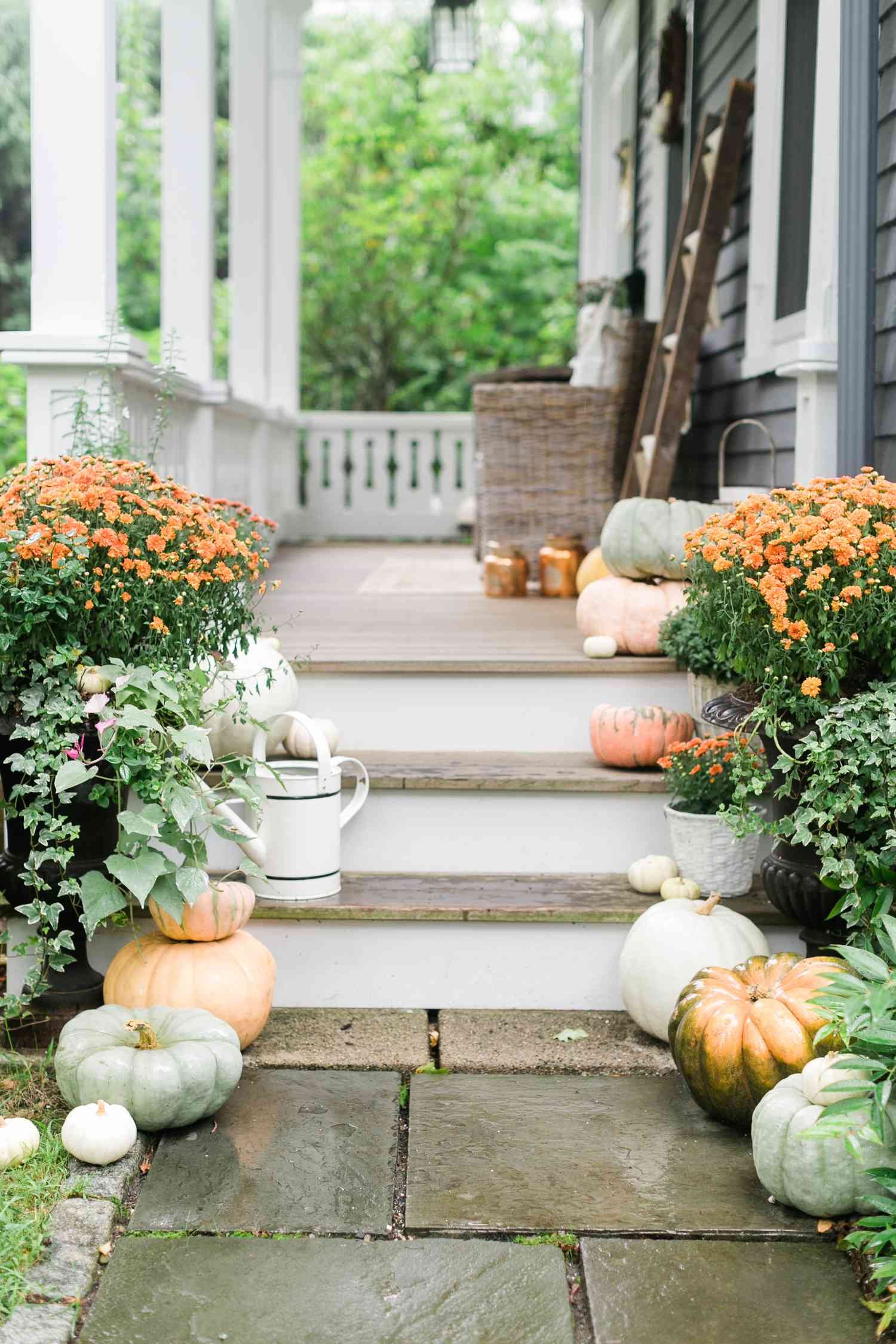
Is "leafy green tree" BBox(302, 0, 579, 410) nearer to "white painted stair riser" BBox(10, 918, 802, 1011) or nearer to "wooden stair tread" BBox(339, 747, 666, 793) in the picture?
"wooden stair tread" BBox(339, 747, 666, 793)

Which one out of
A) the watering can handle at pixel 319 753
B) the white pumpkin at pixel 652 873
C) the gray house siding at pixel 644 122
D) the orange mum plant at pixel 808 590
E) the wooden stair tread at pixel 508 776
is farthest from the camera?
the gray house siding at pixel 644 122

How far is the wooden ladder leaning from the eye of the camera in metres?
4.79

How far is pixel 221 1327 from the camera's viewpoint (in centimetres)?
171

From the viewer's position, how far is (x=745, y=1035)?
2201mm

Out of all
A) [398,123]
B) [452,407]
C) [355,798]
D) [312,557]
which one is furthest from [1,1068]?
[398,123]

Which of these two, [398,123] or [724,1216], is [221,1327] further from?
[398,123]

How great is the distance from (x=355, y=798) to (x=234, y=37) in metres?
4.55

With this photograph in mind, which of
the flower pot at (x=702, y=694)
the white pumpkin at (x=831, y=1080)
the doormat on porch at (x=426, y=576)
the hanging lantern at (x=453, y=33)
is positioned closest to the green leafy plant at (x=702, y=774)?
the flower pot at (x=702, y=694)

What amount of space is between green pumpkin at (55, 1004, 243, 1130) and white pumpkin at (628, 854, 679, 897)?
949 millimetres

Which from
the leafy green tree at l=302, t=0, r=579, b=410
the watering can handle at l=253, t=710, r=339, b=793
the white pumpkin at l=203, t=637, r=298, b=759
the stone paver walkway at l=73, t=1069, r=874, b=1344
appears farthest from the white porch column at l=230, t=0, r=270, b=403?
the leafy green tree at l=302, t=0, r=579, b=410

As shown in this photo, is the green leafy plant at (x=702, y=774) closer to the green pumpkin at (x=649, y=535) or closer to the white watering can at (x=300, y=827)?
the white watering can at (x=300, y=827)

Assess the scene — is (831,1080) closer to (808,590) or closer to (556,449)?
(808,590)

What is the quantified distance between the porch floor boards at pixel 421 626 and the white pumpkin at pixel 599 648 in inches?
0.9

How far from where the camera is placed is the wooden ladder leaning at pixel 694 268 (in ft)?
15.7
